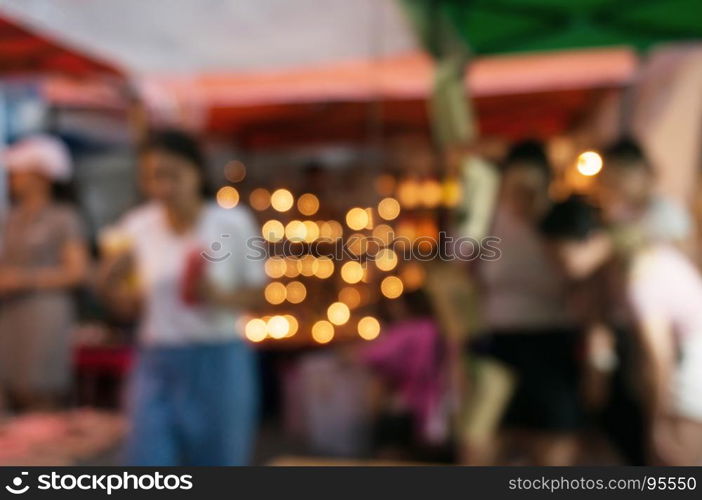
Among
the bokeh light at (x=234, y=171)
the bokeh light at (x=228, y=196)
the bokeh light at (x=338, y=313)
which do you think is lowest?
the bokeh light at (x=338, y=313)

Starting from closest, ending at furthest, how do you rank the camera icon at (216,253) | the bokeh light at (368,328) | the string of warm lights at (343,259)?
the camera icon at (216,253), the string of warm lights at (343,259), the bokeh light at (368,328)

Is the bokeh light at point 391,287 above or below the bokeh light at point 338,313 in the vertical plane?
above

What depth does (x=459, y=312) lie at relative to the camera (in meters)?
1.84

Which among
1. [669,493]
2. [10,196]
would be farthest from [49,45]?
[669,493]

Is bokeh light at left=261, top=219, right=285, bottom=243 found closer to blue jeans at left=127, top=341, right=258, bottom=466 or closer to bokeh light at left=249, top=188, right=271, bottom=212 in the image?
bokeh light at left=249, top=188, right=271, bottom=212

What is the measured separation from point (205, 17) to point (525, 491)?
4.18 ft

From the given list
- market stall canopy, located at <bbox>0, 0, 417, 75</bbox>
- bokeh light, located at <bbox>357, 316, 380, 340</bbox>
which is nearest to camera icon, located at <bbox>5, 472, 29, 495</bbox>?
market stall canopy, located at <bbox>0, 0, 417, 75</bbox>

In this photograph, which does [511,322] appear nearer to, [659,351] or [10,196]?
[659,351]

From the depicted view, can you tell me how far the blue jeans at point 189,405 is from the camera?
4.61 ft

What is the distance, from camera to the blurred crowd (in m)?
1.40

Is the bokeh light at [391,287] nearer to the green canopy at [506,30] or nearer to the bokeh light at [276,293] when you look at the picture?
the bokeh light at [276,293]

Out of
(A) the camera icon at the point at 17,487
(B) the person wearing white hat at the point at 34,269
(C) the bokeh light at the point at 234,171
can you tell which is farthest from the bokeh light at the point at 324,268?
(A) the camera icon at the point at 17,487

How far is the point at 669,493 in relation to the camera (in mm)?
1056

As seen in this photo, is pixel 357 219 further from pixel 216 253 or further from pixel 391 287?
pixel 216 253
